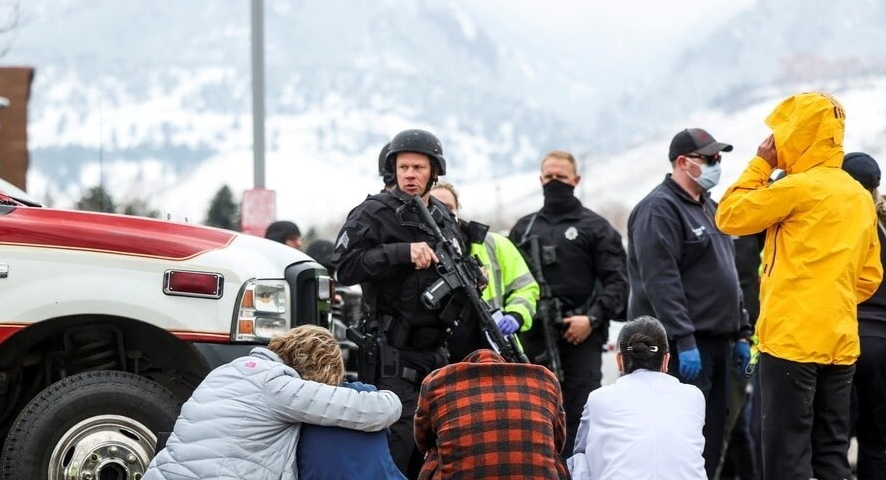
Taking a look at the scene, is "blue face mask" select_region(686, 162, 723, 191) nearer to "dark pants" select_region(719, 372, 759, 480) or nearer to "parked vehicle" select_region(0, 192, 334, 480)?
"dark pants" select_region(719, 372, 759, 480)

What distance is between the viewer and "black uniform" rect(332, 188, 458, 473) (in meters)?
6.31

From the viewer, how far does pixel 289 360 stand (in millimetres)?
5336

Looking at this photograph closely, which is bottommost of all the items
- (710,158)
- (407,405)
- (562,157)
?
(407,405)

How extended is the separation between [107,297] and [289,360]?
1.06 meters

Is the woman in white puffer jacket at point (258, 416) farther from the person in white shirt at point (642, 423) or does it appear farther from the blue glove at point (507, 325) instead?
the blue glove at point (507, 325)

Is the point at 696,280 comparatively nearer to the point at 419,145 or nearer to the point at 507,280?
the point at 507,280

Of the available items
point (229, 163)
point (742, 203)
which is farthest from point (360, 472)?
point (229, 163)

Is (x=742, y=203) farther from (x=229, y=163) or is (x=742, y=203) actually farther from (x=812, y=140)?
(x=229, y=163)

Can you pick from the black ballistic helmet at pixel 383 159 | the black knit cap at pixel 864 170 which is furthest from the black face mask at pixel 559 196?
the black knit cap at pixel 864 170

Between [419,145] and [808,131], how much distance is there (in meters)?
1.97

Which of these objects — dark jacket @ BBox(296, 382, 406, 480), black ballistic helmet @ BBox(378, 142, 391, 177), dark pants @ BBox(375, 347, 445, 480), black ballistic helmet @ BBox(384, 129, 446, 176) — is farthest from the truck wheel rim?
black ballistic helmet @ BBox(378, 142, 391, 177)

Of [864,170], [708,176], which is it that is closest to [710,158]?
[708,176]

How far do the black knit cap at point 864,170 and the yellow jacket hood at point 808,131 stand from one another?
0.64 m

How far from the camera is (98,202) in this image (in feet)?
33.3
